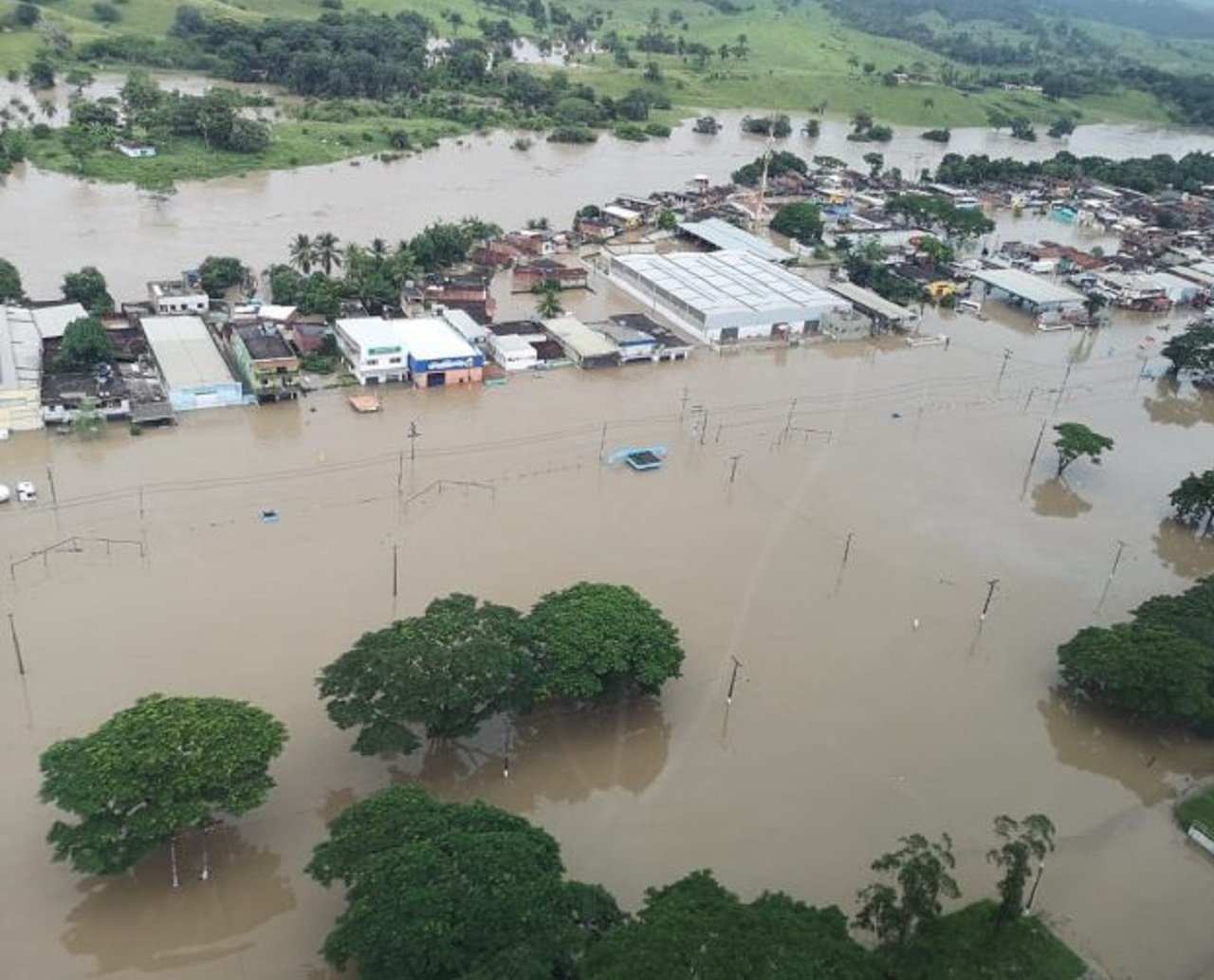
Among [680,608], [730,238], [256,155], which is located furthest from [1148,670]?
[256,155]

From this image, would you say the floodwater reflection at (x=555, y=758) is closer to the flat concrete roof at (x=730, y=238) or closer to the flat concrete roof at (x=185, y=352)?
the flat concrete roof at (x=185, y=352)

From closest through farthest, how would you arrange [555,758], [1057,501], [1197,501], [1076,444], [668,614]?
1. [555,758]
2. [668,614]
3. [1197,501]
4. [1057,501]
5. [1076,444]

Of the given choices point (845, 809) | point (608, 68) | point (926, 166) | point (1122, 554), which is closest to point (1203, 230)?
point (926, 166)

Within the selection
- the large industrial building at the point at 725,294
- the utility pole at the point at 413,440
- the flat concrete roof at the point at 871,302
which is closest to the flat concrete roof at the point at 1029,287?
the flat concrete roof at the point at 871,302

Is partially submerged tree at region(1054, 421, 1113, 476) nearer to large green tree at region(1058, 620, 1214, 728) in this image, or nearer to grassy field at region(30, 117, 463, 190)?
large green tree at region(1058, 620, 1214, 728)

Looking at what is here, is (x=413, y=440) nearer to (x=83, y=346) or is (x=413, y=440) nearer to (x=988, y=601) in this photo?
(x=83, y=346)

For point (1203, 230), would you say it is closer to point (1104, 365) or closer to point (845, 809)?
point (1104, 365)
